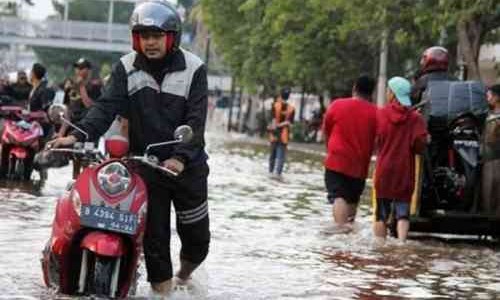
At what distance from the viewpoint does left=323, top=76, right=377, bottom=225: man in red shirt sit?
13656 millimetres

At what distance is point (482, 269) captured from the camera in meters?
11.4

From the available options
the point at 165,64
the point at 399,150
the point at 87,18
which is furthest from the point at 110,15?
the point at 165,64

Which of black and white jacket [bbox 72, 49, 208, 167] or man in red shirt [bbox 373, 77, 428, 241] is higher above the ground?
black and white jacket [bbox 72, 49, 208, 167]

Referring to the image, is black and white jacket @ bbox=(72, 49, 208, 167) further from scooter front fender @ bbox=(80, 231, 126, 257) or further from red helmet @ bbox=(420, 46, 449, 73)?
red helmet @ bbox=(420, 46, 449, 73)

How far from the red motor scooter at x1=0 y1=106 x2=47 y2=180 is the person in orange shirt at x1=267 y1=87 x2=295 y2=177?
7.80m

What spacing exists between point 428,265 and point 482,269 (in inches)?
16.8

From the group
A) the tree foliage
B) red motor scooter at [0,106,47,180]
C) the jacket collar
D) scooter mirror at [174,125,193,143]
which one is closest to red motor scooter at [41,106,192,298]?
scooter mirror at [174,125,193,143]

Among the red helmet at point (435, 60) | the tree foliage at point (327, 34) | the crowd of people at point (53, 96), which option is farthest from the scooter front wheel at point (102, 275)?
the tree foliage at point (327, 34)

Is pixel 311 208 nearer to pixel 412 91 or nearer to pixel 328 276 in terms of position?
pixel 412 91

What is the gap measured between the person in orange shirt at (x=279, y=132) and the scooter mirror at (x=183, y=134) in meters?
17.6

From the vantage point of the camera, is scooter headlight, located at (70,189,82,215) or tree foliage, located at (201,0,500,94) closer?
scooter headlight, located at (70,189,82,215)

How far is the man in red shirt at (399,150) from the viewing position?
41.7 ft

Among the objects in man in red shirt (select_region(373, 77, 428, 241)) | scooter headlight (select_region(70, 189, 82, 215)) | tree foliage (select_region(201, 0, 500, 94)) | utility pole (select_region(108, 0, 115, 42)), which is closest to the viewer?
scooter headlight (select_region(70, 189, 82, 215))

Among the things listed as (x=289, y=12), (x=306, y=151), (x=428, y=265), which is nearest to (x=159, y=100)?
(x=428, y=265)
